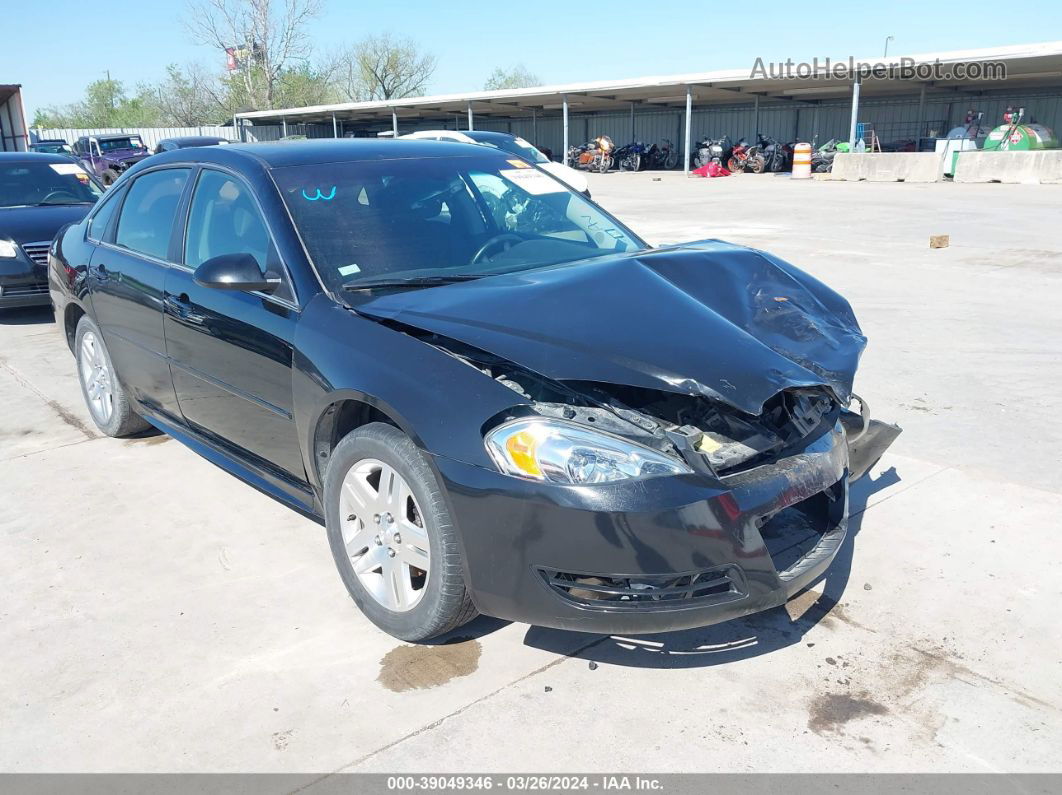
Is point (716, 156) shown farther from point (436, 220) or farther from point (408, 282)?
point (408, 282)

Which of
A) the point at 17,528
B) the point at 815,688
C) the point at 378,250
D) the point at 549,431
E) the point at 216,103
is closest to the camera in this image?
the point at 549,431

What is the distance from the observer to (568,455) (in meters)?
2.50

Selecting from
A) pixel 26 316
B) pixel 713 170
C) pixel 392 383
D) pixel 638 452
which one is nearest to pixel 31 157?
pixel 26 316

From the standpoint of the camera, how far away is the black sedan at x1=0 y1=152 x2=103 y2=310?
811 cm

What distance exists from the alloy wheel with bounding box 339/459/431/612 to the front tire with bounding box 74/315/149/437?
2485mm

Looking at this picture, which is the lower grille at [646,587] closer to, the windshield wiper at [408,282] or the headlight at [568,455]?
the headlight at [568,455]

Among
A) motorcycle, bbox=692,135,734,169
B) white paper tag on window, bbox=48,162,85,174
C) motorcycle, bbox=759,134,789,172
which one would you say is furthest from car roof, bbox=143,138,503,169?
motorcycle, bbox=692,135,734,169

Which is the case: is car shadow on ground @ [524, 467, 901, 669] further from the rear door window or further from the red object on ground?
the red object on ground

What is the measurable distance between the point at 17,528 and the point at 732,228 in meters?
13.1

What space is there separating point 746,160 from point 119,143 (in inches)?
874

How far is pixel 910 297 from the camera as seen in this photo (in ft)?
28.6

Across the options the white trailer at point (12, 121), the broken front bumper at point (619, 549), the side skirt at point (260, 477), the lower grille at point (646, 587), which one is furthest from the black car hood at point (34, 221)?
the white trailer at point (12, 121)

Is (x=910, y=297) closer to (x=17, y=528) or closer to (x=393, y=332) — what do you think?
(x=393, y=332)

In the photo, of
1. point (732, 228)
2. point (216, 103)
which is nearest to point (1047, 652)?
point (732, 228)
